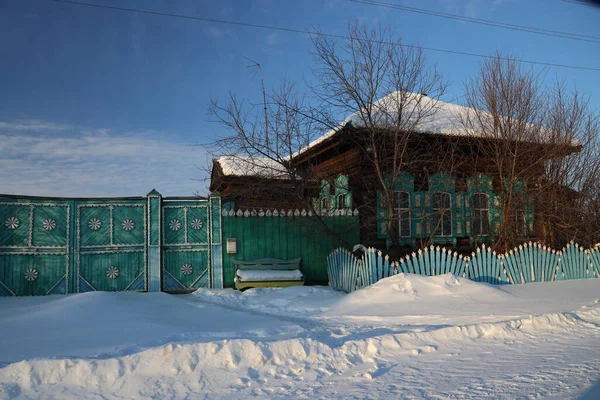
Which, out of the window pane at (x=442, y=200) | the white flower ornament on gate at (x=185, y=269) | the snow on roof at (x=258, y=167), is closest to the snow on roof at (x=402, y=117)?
the snow on roof at (x=258, y=167)

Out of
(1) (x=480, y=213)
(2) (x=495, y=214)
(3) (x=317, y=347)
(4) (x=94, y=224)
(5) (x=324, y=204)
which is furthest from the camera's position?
(2) (x=495, y=214)

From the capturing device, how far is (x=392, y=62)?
11.8 meters

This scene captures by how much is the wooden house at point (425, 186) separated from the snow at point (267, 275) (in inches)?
69.9

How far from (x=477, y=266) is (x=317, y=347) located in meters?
6.64

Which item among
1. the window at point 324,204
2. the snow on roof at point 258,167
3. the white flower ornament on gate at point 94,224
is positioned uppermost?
the snow on roof at point 258,167

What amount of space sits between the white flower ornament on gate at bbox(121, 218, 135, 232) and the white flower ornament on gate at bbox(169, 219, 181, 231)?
0.88 m

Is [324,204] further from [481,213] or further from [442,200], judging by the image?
[481,213]

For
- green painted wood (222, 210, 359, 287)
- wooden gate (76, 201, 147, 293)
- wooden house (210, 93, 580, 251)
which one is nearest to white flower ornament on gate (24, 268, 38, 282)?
wooden gate (76, 201, 147, 293)

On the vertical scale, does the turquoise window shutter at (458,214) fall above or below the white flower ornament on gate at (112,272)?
above

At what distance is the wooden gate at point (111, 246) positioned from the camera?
36.7ft

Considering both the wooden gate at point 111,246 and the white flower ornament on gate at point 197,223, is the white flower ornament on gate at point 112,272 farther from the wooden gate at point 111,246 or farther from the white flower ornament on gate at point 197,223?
the white flower ornament on gate at point 197,223

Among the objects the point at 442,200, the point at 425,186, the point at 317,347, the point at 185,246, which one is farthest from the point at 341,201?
the point at 317,347

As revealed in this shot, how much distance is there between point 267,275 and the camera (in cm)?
1172

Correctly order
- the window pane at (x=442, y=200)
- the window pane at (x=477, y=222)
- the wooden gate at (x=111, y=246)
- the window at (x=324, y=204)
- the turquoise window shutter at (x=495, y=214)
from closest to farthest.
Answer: the wooden gate at (x=111, y=246)
the window at (x=324, y=204)
the turquoise window shutter at (x=495, y=214)
the window pane at (x=442, y=200)
the window pane at (x=477, y=222)
